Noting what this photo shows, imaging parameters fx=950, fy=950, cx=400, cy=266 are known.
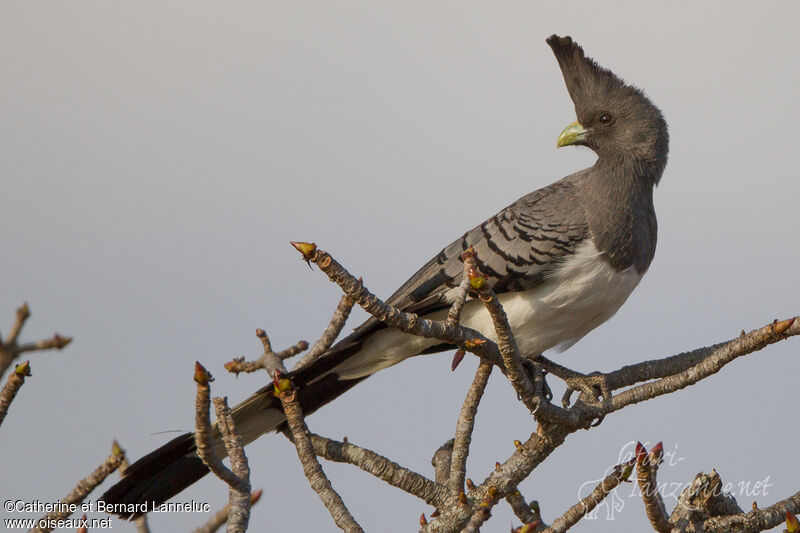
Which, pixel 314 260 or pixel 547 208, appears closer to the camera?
pixel 314 260

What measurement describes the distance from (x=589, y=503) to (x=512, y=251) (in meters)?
3.05

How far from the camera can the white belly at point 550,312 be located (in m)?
6.87

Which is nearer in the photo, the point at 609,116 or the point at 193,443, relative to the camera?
the point at 193,443

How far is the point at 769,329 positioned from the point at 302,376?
3.33m

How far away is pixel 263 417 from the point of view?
6387mm

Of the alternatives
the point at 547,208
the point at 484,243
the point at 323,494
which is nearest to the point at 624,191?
the point at 547,208

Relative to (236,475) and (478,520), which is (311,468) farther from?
(478,520)

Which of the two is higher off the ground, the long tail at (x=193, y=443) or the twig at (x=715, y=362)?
the long tail at (x=193, y=443)

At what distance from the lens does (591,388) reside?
21.7ft

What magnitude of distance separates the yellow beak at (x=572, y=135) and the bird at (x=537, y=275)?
39 centimetres

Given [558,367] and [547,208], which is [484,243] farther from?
[558,367]

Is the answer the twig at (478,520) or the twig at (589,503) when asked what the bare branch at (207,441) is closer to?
the twig at (478,520)

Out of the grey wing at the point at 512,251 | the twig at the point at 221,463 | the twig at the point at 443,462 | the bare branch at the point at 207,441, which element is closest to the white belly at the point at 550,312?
the grey wing at the point at 512,251

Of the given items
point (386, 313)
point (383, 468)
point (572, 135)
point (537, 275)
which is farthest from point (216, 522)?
point (572, 135)
